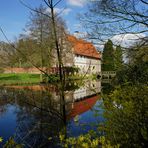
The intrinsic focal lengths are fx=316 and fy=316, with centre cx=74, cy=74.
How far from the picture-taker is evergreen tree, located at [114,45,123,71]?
27.8ft

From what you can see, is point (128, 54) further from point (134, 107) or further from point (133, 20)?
point (134, 107)

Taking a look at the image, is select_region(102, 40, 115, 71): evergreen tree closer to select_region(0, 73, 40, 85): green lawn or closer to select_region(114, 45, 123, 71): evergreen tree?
select_region(114, 45, 123, 71): evergreen tree

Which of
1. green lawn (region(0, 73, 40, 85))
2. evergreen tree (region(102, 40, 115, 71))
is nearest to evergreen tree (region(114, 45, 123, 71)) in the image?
evergreen tree (region(102, 40, 115, 71))

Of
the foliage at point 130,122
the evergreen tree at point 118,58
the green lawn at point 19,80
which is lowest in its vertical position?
the foliage at point 130,122

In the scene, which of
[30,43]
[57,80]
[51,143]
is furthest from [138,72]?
[30,43]

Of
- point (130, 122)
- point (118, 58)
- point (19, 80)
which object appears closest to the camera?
point (130, 122)

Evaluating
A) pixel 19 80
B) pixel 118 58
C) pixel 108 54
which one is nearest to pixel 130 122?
pixel 118 58

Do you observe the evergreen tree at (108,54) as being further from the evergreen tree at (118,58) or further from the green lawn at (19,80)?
the green lawn at (19,80)

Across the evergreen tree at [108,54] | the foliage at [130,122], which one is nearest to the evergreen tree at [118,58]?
the evergreen tree at [108,54]

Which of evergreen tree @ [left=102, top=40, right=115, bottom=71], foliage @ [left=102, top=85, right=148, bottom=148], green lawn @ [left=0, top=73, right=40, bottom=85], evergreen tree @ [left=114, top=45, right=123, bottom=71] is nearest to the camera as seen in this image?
foliage @ [left=102, top=85, right=148, bottom=148]

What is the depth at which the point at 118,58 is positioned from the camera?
8.72 m

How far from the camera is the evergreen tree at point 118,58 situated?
8.48 meters

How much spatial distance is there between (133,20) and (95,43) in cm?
132

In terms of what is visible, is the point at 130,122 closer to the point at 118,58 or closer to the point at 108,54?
the point at 118,58
